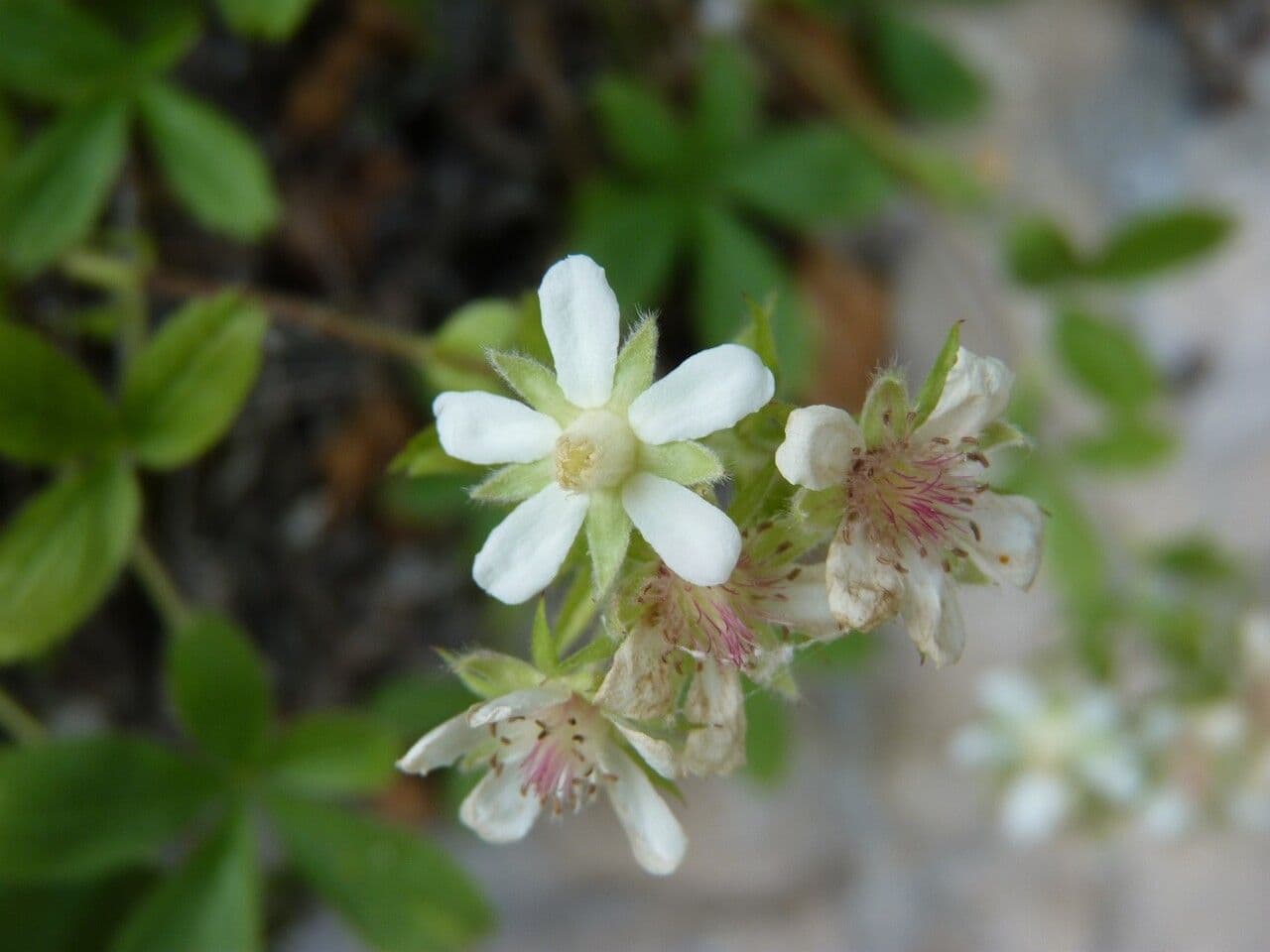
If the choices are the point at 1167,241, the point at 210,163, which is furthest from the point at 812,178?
the point at 210,163

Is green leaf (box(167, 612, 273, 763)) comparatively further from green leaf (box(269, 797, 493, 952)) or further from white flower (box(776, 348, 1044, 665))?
white flower (box(776, 348, 1044, 665))

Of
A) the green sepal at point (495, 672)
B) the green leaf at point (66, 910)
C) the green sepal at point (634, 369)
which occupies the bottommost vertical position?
the green leaf at point (66, 910)

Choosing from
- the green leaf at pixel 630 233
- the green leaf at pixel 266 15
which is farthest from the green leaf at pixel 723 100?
the green leaf at pixel 266 15

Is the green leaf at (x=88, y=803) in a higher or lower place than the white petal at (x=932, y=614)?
lower

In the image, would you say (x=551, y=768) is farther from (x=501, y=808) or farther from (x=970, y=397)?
(x=970, y=397)

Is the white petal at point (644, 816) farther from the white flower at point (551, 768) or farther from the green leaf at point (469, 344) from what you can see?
the green leaf at point (469, 344)

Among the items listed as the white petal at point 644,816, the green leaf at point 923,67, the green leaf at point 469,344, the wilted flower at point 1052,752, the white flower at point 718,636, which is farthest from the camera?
the green leaf at point 923,67
